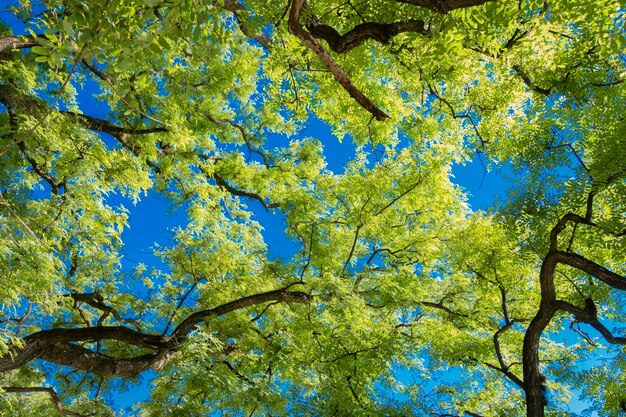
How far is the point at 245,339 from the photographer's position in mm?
7977

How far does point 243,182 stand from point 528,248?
5121 mm

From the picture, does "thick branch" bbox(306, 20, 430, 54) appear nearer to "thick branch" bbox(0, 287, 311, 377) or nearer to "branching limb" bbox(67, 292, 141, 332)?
"thick branch" bbox(0, 287, 311, 377)

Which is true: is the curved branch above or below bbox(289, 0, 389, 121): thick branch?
above

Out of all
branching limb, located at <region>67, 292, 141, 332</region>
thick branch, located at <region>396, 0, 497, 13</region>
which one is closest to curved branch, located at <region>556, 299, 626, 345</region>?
thick branch, located at <region>396, 0, 497, 13</region>

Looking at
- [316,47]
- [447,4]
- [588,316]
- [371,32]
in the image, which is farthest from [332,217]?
[447,4]

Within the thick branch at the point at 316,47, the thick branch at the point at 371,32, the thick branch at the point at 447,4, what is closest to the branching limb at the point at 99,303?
the thick branch at the point at 371,32

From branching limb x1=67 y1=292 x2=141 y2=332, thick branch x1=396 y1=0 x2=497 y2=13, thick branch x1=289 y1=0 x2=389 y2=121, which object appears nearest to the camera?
thick branch x1=396 y1=0 x2=497 y2=13

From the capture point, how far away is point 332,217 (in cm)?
961

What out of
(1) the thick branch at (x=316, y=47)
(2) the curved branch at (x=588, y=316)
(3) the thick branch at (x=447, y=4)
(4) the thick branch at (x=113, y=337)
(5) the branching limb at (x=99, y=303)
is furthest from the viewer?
(5) the branching limb at (x=99, y=303)

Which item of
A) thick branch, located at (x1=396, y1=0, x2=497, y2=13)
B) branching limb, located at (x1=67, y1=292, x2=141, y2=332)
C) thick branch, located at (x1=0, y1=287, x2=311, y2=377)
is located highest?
branching limb, located at (x1=67, y1=292, x2=141, y2=332)

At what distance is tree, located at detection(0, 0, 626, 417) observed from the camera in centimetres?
530

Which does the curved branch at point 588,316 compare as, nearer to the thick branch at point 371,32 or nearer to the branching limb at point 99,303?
the thick branch at point 371,32

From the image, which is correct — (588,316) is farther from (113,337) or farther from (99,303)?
(99,303)

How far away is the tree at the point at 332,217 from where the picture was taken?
17.4 ft
